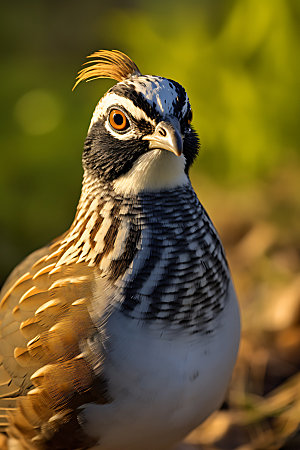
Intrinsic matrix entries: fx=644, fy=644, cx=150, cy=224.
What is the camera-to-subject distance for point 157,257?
2457 mm

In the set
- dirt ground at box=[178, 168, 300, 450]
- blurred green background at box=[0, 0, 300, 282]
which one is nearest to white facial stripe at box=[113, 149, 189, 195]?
dirt ground at box=[178, 168, 300, 450]

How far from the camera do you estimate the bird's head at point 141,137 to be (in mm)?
2271

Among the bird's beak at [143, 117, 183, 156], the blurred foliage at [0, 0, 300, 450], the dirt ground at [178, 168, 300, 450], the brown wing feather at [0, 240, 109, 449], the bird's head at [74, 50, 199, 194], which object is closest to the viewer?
the bird's beak at [143, 117, 183, 156]

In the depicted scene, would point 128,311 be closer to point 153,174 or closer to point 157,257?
point 157,257

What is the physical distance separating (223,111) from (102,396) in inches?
128

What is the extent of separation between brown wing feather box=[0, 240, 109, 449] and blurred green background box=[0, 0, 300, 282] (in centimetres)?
267

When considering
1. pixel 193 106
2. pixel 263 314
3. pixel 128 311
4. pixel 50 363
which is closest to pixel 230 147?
pixel 193 106

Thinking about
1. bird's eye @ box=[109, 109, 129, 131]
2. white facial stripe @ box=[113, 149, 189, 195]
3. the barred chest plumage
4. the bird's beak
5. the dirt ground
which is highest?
bird's eye @ box=[109, 109, 129, 131]

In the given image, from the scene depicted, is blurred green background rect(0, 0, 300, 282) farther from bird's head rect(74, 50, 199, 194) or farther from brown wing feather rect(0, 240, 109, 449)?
brown wing feather rect(0, 240, 109, 449)

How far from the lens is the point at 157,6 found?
7.50 m

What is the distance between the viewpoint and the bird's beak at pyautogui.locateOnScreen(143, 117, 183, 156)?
2.16 metres

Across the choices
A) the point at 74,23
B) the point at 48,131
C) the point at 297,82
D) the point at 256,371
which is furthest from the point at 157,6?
the point at 256,371

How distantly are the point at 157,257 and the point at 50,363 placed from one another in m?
0.57

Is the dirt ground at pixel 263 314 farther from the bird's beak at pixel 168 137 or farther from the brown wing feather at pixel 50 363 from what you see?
the bird's beak at pixel 168 137
